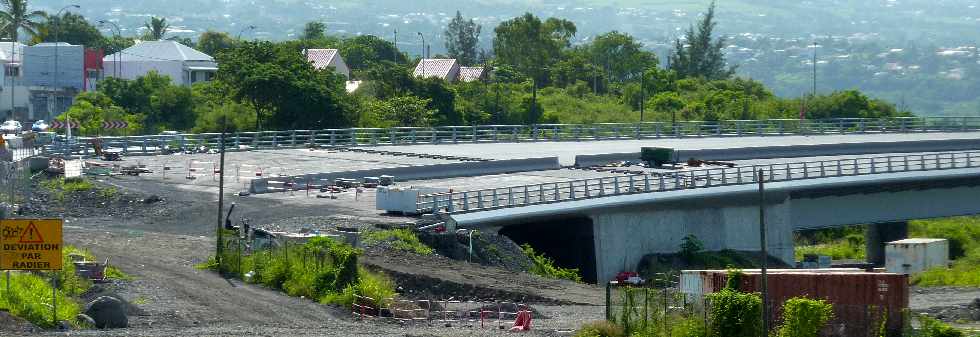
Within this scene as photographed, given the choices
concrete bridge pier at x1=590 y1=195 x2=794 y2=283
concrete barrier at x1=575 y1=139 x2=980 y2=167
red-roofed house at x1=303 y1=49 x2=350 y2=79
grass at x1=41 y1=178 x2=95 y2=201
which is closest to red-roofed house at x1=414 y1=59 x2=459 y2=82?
red-roofed house at x1=303 y1=49 x2=350 y2=79

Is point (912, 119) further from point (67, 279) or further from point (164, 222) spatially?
point (67, 279)

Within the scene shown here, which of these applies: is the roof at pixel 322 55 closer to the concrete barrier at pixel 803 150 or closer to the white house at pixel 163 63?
the white house at pixel 163 63

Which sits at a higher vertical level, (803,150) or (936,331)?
(803,150)

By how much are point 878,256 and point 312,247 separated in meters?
35.3

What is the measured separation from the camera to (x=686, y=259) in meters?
59.4

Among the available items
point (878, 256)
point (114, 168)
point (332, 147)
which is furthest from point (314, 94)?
point (878, 256)

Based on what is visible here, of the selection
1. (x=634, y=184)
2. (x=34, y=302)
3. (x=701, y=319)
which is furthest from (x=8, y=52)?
(x=701, y=319)

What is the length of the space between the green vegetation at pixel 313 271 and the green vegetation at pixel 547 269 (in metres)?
7.64

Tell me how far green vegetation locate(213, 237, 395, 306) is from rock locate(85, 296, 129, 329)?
22.6 feet

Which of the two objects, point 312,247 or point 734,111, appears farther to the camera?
point 734,111

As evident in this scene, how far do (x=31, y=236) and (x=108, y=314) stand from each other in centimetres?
225

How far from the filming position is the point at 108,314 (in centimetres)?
3525

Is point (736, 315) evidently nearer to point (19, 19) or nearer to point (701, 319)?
point (701, 319)

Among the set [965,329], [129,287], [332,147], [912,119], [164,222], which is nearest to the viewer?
[965,329]
